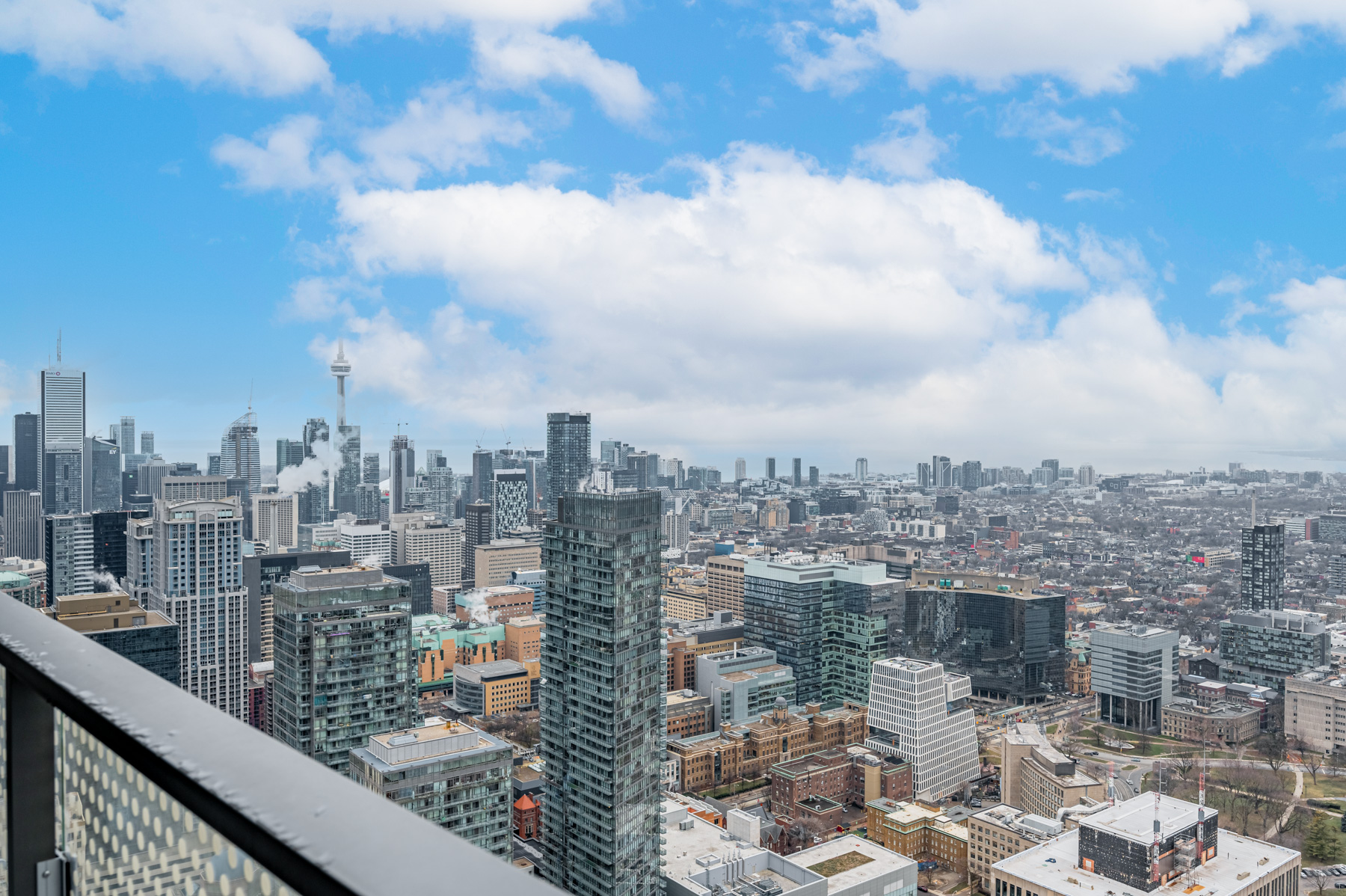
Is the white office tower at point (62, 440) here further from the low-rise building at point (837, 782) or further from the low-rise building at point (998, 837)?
the low-rise building at point (998, 837)

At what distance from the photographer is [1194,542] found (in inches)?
630

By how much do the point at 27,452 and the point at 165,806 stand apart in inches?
932

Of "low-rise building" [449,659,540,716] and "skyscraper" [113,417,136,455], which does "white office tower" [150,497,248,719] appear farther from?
"skyscraper" [113,417,136,455]

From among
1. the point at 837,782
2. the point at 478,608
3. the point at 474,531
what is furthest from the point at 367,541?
the point at 837,782

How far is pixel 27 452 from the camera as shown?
1950 cm

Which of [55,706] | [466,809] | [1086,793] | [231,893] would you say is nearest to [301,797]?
[231,893]

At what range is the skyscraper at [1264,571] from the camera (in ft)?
43.1

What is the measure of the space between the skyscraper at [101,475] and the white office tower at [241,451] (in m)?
3.77

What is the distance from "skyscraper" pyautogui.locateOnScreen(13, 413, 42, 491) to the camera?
19031 mm

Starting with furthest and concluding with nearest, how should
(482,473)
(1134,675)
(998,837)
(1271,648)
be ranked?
(482,473) < (1271,648) < (1134,675) < (998,837)

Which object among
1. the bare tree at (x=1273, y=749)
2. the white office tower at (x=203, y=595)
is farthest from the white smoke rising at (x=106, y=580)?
the bare tree at (x=1273, y=749)

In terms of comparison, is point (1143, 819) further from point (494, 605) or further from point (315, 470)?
point (315, 470)

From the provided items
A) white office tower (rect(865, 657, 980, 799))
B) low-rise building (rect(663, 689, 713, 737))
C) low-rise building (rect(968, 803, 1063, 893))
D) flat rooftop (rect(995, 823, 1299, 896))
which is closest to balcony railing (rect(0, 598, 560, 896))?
flat rooftop (rect(995, 823, 1299, 896))

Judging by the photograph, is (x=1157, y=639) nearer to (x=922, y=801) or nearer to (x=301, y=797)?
(x=922, y=801)
